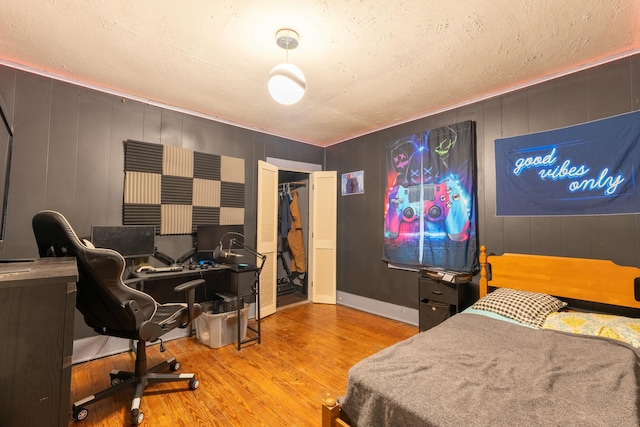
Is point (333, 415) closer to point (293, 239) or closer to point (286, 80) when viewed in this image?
point (286, 80)

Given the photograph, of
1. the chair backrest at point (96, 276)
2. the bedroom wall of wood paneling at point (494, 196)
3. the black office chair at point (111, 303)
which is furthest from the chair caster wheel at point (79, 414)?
the bedroom wall of wood paneling at point (494, 196)

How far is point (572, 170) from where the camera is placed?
8.18ft

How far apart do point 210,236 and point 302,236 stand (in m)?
2.03

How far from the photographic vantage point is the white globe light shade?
6.15ft

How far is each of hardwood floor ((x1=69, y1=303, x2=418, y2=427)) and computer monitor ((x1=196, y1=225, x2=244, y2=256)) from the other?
1014mm

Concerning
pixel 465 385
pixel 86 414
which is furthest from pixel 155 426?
pixel 465 385

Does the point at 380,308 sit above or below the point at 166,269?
below

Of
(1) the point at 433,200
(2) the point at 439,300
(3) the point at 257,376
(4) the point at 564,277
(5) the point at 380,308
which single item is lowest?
(3) the point at 257,376

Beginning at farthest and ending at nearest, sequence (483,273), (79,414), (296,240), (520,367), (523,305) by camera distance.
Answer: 1. (296,240)
2. (483,273)
3. (523,305)
4. (79,414)
5. (520,367)

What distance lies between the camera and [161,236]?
3.15m

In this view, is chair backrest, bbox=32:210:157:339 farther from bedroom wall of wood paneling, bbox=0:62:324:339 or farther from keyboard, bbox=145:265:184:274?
bedroom wall of wood paneling, bbox=0:62:324:339

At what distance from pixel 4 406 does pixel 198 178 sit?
272 centimetres

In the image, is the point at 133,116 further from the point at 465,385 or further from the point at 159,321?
the point at 465,385

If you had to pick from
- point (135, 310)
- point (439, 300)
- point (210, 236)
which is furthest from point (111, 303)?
point (439, 300)
